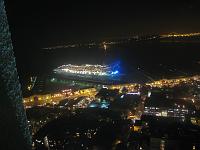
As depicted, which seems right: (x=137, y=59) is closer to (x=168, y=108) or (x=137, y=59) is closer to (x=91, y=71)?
(x=91, y=71)

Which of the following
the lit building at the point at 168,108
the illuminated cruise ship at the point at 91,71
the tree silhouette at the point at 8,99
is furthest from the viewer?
the illuminated cruise ship at the point at 91,71

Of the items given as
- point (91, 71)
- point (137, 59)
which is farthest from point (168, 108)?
point (137, 59)

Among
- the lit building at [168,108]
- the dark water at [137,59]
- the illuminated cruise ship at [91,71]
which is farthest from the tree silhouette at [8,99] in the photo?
the dark water at [137,59]

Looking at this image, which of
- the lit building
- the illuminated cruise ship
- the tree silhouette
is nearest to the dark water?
the illuminated cruise ship

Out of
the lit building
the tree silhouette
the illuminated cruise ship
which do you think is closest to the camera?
the tree silhouette

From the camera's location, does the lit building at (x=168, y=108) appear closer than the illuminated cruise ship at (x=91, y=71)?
Yes

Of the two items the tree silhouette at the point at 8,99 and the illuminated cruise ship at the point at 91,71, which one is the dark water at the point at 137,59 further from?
the tree silhouette at the point at 8,99

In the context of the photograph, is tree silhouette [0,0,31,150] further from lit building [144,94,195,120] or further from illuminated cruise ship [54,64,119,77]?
illuminated cruise ship [54,64,119,77]

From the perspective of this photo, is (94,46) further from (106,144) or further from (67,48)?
(106,144)

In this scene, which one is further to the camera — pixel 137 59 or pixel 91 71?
pixel 137 59

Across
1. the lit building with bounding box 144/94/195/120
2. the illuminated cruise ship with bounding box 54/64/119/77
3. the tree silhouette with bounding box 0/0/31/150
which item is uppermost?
the tree silhouette with bounding box 0/0/31/150
